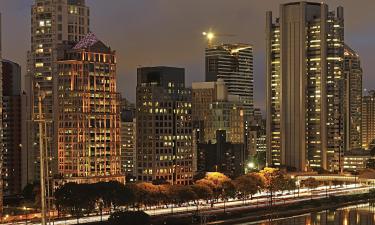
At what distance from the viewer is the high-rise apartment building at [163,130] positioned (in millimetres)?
94812

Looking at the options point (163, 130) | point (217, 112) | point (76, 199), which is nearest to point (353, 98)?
point (217, 112)

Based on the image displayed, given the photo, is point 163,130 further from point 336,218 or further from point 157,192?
point 336,218

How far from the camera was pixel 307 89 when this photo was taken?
120 metres

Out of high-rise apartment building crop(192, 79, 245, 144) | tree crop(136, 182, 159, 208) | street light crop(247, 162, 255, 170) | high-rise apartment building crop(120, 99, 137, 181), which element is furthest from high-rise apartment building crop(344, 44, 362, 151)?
tree crop(136, 182, 159, 208)

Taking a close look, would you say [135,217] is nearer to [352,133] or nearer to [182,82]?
[182,82]

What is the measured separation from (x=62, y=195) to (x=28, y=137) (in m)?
30.7

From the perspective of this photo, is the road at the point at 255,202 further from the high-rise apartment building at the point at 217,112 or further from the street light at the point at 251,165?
the high-rise apartment building at the point at 217,112

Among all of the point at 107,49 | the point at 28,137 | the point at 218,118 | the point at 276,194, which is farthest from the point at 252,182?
the point at 218,118

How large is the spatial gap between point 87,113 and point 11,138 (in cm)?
1408

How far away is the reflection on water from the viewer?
67875mm

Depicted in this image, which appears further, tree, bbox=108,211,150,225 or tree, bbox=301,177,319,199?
tree, bbox=301,177,319,199

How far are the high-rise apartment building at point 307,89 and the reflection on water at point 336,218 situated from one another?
36.2 metres

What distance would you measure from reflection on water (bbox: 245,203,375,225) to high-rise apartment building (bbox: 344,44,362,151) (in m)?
81.9

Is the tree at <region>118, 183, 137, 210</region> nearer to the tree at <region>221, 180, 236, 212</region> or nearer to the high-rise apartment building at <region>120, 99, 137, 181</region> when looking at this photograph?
the tree at <region>221, 180, 236, 212</region>
